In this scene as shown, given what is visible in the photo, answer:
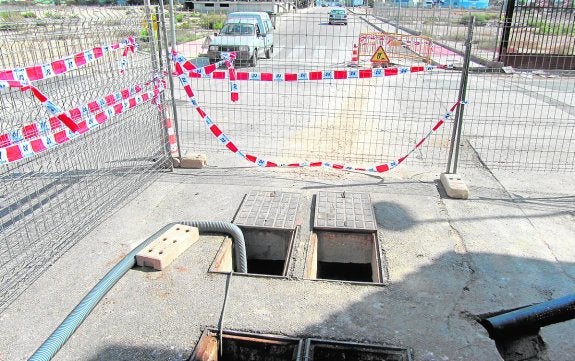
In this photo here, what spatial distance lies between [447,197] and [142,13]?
458 cm

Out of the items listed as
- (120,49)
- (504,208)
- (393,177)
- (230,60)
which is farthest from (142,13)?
(504,208)

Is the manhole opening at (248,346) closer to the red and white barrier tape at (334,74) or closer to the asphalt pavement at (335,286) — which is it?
the asphalt pavement at (335,286)

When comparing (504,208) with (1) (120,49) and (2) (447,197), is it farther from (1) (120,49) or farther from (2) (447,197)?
(1) (120,49)

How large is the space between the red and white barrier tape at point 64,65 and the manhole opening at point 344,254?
9.74ft

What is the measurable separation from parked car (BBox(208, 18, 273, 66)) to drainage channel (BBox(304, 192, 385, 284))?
10.8m

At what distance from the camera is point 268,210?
211 inches

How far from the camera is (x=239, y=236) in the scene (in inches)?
187

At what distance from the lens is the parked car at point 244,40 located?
52.0ft

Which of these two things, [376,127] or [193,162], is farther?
[376,127]

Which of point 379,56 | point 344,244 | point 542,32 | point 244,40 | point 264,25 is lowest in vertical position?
point 344,244

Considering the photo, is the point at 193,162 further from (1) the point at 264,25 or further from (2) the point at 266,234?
(1) the point at 264,25

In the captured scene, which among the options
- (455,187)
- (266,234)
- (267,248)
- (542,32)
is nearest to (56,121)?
(266,234)

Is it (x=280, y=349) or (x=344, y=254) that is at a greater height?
(x=280, y=349)

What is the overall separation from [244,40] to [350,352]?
15.1 m
